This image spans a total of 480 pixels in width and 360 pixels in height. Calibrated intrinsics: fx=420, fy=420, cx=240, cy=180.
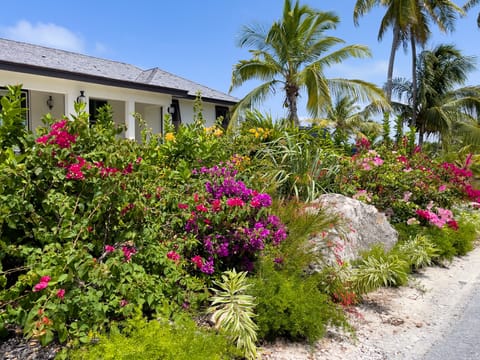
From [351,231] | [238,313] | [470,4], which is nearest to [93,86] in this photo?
[351,231]

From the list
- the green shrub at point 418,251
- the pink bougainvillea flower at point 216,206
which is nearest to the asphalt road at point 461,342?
the green shrub at point 418,251

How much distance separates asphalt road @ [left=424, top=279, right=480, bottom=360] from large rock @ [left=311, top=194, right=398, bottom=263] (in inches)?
46.9

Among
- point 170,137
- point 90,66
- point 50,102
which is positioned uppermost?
point 90,66

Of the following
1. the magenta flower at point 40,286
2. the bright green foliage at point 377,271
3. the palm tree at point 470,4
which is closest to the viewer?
the magenta flower at point 40,286

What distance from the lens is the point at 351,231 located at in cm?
507

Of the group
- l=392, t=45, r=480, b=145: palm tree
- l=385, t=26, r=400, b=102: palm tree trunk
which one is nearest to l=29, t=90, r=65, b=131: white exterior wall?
l=385, t=26, r=400, b=102: palm tree trunk

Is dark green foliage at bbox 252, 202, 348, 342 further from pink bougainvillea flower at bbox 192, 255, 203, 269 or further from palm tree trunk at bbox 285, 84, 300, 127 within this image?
palm tree trunk at bbox 285, 84, 300, 127

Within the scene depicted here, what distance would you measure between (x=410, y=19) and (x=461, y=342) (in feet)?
70.2

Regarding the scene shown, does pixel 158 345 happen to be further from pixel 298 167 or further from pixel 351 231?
pixel 298 167

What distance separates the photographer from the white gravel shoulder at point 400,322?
321 cm

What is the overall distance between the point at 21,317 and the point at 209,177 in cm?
207

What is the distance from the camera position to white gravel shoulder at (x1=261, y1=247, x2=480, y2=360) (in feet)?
10.5

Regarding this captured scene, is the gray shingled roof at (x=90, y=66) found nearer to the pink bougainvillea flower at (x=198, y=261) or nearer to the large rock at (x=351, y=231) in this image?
the large rock at (x=351, y=231)

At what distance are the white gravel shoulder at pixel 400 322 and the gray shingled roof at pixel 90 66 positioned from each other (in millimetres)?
7804
